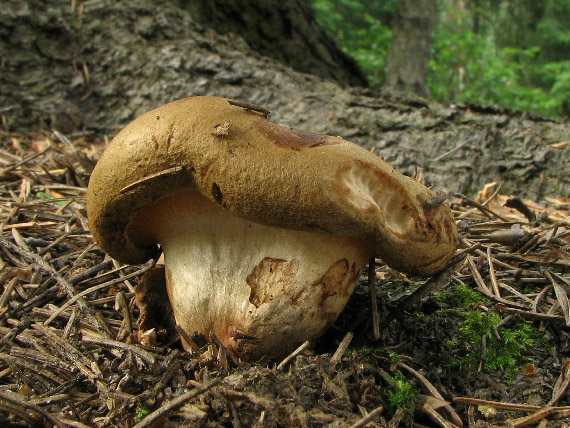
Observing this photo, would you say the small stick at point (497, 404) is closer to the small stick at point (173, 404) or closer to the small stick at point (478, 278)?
the small stick at point (478, 278)

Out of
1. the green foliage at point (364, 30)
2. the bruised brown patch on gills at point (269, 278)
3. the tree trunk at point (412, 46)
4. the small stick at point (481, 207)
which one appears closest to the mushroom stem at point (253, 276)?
the bruised brown patch on gills at point (269, 278)

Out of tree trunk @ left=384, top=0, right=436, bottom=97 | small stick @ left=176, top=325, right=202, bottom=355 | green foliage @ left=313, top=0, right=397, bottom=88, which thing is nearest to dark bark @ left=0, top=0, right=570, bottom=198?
small stick @ left=176, top=325, right=202, bottom=355

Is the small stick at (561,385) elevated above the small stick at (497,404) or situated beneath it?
elevated above

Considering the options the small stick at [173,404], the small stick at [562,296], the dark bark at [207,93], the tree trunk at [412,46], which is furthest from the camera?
the tree trunk at [412,46]

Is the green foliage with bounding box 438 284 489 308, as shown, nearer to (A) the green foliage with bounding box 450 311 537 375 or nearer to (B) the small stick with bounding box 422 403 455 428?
(A) the green foliage with bounding box 450 311 537 375

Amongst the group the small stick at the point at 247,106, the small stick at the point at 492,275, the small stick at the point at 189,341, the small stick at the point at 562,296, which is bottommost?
the small stick at the point at 189,341

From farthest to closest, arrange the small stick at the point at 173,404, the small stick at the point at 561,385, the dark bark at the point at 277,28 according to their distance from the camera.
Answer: the dark bark at the point at 277,28 → the small stick at the point at 561,385 → the small stick at the point at 173,404

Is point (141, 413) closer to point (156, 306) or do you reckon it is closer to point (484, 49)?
point (156, 306)

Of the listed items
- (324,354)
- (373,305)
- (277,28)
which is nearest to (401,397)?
(324,354)
